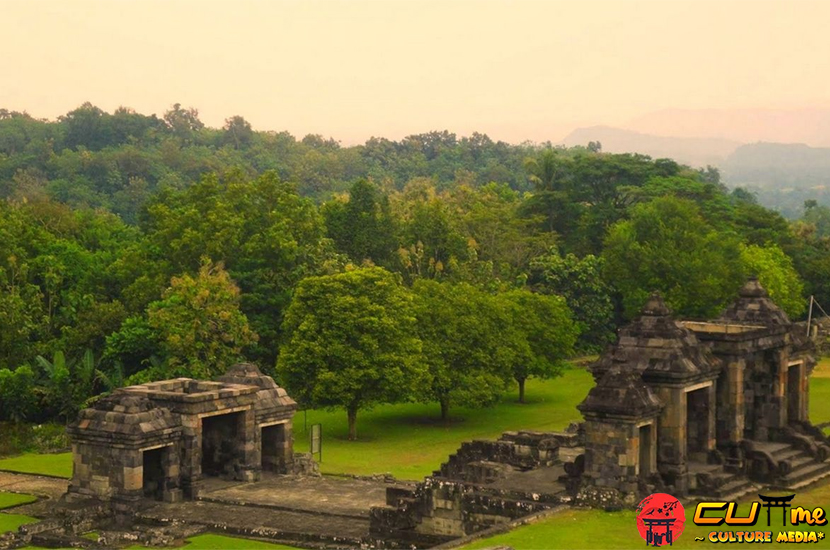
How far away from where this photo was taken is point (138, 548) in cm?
3662

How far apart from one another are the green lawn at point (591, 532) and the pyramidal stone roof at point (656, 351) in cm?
430

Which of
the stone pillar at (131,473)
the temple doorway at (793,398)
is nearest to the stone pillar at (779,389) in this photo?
the temple doorway at (793,398)

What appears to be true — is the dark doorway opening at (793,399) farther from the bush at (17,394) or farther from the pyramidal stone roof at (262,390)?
the bush at (17,394)

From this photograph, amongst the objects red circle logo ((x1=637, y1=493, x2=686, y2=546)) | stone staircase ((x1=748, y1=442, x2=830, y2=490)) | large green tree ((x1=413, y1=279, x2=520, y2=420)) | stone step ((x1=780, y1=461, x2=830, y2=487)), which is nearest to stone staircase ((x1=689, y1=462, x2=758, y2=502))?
stone staircase ((x1=748, y1=442, x2=830, y2=490))

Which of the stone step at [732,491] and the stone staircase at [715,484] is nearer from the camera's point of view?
the stone step at [732,491]

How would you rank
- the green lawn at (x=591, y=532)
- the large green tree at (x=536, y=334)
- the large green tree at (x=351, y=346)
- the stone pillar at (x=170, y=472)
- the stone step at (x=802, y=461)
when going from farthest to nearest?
the large green tree at (x=536, y=334)
the large green tree at (x=351, y=346)
the stone step at (x=802, y=461)
the stone pillar at (x=170, y=472)
the green lawn at (x=591, y=532)

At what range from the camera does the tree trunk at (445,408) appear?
5942 cm

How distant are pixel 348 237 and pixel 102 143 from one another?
270 feet

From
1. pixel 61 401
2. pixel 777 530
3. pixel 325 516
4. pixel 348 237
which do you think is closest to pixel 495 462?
pixel 325 516

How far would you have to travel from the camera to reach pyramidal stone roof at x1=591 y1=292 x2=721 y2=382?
39.8 m

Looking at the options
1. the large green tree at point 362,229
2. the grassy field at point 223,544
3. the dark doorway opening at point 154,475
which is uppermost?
the large green tree at point 362,229

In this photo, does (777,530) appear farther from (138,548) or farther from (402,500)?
(138,548)

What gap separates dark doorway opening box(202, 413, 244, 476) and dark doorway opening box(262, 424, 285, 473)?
1.79m

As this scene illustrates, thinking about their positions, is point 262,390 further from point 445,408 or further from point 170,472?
point 445,408
